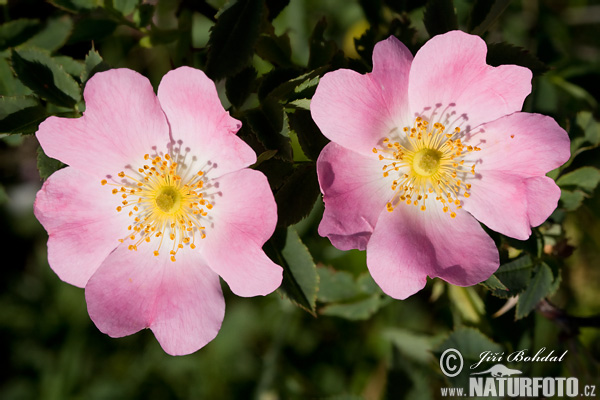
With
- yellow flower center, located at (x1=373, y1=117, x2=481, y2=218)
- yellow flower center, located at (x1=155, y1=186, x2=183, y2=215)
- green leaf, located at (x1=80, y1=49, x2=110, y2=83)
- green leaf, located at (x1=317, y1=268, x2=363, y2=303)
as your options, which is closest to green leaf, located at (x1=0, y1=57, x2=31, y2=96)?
green leaf, located at (x1=80, y1=49, x2=110, y2=83)

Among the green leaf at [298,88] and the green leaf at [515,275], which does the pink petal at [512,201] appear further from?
the green leaf at [298,88]

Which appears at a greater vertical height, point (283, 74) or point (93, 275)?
point (283, 74)

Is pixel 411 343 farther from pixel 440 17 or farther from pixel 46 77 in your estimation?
pixel 46 77

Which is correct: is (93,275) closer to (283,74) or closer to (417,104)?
(283,74)

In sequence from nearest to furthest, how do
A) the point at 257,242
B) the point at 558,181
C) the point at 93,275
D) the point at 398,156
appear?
the point at 257,242 < the point at 93,275 < the point at 398,156 < the point at 558,181

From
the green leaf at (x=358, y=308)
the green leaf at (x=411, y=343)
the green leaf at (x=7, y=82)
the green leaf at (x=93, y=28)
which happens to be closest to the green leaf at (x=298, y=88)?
the green leaf at (x=93, y=28)

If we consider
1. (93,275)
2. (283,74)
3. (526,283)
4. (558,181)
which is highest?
(283,74)

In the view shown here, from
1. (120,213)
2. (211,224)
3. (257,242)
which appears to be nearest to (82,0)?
(120,213)

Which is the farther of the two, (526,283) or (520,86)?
(526,283)
